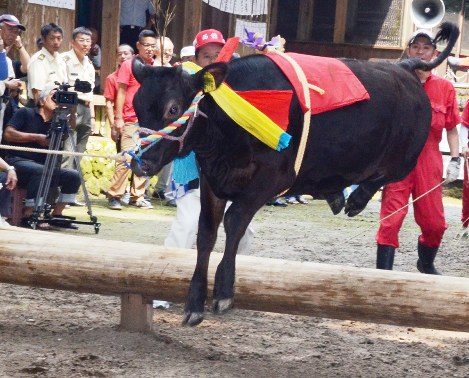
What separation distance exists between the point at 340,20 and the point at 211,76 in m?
14.2

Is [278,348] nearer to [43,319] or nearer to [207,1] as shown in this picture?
[43,319]

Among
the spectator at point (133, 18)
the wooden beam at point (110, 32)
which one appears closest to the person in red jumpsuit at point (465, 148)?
the wooden beam at point (110, 32)

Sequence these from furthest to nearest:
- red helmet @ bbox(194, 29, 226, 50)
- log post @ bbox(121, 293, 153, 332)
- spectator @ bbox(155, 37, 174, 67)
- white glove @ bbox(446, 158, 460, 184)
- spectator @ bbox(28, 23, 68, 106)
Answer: spectator @ bbox(155, 37, 174, 67) < spectator @ bbox(28, 23, 68, 106) < white glove @ bbox(446, 158, 460, 184) < red helmet @ bbox(194, 29, 226, 50) < log post @ bbox(121, 293, 153, 332)

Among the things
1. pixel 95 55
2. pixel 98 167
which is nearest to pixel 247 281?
pixel 98 167

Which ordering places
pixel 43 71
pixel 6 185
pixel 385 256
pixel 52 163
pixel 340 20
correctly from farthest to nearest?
1. pixel 340 20
2. pixel 43 71
3. pixel 52 163
4. pixel 6 185
5. pixel 385 256

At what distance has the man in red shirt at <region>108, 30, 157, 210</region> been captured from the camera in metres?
11.5

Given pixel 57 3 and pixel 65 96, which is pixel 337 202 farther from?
pixel 57 3

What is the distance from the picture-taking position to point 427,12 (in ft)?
55.7

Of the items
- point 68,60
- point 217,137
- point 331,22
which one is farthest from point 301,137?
point 331,22

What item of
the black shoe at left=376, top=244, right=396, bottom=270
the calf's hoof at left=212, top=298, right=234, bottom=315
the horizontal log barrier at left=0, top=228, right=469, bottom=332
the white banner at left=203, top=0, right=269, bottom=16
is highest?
the white banner at left=203, top=0, right=269, bottom=16

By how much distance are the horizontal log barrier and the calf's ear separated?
140 centimetres

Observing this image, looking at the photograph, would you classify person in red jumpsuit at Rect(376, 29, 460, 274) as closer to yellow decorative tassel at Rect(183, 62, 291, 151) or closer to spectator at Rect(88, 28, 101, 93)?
yellow decorative tassel at Rect(183, 62, 291, 151)

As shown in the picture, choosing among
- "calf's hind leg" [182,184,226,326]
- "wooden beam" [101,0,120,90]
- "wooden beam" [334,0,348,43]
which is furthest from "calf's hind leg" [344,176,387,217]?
"wooden beam" [334,0,348,43]

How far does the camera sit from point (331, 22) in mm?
18719
